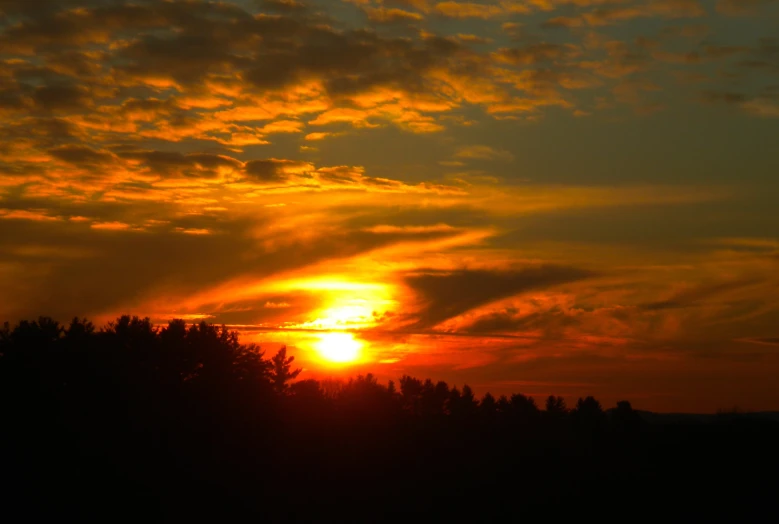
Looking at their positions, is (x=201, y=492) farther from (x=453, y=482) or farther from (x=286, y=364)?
(x=286, y=364)

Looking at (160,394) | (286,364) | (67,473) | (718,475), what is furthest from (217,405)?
(718,475)

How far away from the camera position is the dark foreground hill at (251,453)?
42.5 metres

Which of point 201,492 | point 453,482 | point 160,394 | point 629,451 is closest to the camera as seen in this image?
point 201,492

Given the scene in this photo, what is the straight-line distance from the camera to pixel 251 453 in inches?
2031

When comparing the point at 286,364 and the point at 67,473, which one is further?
Answer: the point at 286,364

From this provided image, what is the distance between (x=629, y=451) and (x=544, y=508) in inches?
1380

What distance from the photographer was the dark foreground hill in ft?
140

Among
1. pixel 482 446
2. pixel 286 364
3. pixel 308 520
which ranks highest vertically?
Result: pixel 286 364

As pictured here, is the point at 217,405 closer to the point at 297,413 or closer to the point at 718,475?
the point at 297,413

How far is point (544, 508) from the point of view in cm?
5988

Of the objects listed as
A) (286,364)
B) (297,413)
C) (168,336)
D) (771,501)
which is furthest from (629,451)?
(168,336)

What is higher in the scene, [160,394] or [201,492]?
[160,394]

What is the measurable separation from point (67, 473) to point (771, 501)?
196ft

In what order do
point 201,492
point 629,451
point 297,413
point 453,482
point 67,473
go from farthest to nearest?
point 629,451 → point 297,413 → point 453,482 → point 201,492 → point 67,473
